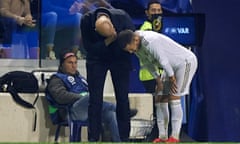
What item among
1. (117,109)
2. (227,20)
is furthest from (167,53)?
(227,20)

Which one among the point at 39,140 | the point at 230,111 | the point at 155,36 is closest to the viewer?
the point at 155,36

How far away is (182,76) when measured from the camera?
26.8 feet

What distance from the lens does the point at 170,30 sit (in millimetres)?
8867

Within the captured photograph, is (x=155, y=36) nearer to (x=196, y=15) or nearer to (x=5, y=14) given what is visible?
(x=196, y=15)

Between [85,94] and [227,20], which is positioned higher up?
[227,20]

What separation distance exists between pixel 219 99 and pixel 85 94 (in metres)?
1.71

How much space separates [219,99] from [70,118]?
186 centimetres

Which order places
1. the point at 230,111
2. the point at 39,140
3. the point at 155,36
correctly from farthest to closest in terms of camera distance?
the point at 230,111 < the point at 39,140 < the point at 155,36

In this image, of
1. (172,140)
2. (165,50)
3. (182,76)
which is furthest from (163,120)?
(165,50)

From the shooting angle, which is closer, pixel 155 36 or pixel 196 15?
pixel 155 36

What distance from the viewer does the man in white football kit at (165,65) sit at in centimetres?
803

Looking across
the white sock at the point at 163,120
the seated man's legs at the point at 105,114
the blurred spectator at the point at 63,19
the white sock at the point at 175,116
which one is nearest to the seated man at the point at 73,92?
the seated man's legs at the point at 105,114

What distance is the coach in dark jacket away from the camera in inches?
322

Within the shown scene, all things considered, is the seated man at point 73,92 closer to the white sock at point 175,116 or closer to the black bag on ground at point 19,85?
the black bag on ground at point 19,85
